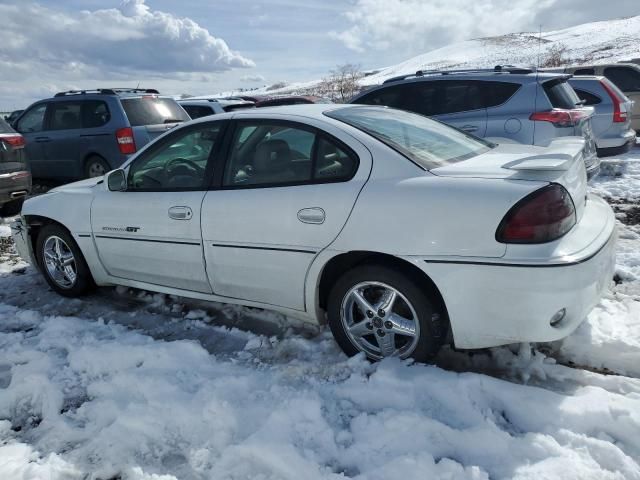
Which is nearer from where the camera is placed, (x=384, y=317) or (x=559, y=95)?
(x=384, y=317)

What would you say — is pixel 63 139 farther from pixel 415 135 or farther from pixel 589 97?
pixel 589 97

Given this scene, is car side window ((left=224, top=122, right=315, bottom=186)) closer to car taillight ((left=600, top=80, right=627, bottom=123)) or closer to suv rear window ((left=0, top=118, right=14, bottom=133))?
suv rear window ((left=0, top=118, right=14, bottom=133))

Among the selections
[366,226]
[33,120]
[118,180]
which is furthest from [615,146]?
[33,120]

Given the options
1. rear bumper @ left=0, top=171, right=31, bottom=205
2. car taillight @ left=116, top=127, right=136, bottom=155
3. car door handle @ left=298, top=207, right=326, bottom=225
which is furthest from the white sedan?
car taillight @ left=116, top=127, right=136, bottom=155

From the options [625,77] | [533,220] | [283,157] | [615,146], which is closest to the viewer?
[533,220]

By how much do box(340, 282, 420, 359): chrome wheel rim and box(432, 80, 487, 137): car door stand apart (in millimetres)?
4212

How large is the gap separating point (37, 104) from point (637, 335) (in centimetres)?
999

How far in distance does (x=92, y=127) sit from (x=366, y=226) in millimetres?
7243

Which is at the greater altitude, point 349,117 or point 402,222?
point 349,117

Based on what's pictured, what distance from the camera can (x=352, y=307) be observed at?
3.09 metres

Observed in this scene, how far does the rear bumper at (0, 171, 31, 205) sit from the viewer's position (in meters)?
6.94

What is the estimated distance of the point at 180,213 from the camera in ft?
11.5

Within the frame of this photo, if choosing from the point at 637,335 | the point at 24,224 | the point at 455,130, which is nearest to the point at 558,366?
the point at 637,335

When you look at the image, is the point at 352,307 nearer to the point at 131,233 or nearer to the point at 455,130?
the point at 455,130
